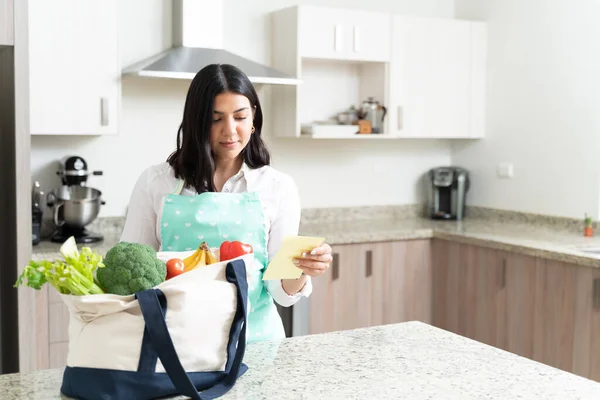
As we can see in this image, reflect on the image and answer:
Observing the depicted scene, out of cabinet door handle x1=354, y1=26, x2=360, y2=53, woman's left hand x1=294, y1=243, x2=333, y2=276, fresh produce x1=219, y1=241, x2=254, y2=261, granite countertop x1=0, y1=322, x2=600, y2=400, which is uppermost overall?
cabinet door handle x1=354, y1=26, x2=360, y2=53

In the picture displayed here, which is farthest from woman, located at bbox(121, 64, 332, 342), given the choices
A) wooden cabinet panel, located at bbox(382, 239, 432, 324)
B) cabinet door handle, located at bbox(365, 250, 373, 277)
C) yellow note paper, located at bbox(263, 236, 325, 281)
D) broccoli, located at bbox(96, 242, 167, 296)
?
wooden cabinet panel, located at bbox(382, 239, 432, 324)

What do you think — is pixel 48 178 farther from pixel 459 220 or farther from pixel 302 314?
pixel 459 220

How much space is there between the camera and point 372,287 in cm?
400

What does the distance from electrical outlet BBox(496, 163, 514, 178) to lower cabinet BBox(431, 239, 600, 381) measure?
0.65m

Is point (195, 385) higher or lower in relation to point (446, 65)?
lower

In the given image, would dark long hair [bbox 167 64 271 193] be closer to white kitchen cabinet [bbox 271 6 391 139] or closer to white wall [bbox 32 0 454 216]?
white wall [bbox 32 0 454 216]

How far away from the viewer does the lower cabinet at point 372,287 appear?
3.86m

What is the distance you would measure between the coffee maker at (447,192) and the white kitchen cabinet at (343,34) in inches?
32.5

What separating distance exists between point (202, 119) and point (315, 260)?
1.75ft

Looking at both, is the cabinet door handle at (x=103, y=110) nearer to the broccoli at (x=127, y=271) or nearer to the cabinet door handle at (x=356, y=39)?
the cabinet door handle at (x=356, y=39)

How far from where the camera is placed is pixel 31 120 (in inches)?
130

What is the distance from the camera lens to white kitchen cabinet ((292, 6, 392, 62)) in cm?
395

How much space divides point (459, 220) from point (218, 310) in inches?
130

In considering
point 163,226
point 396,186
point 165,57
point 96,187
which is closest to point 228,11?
point 165,57
